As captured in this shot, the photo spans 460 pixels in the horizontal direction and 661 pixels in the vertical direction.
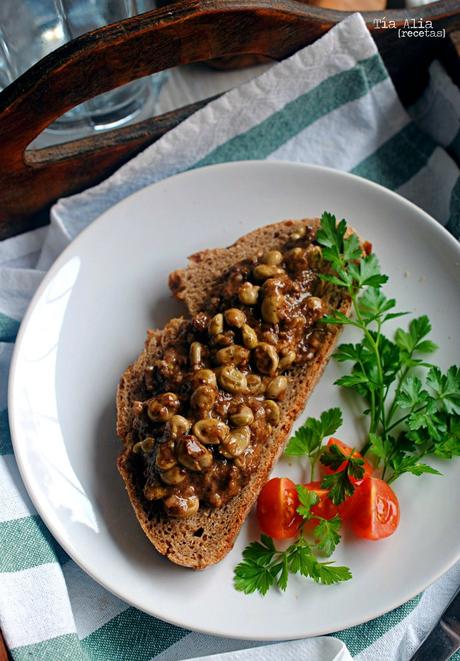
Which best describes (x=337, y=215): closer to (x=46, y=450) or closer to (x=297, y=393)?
(x=297, y=393)

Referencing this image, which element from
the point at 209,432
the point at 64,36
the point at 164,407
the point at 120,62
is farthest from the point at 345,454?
the point at 64,36

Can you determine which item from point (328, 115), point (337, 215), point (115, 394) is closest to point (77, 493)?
point (115, 394)

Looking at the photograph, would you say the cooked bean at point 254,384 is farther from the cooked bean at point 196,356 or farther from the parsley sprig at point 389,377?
the parsley sprig at point 389,377

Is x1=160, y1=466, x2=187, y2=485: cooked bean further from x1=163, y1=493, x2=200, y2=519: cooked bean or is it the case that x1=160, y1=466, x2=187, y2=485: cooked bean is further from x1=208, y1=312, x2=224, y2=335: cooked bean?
x1=208, y1=312, x2=224, y2=335: cooked bean

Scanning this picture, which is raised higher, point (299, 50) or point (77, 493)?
point (299, 50)

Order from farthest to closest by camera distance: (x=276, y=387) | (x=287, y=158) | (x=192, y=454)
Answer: (x=287, y=158), (x=276, y=387), (x=192, y=454)

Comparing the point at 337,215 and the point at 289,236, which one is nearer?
the point at 289,236

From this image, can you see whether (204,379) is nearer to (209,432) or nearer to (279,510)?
(209,432)
